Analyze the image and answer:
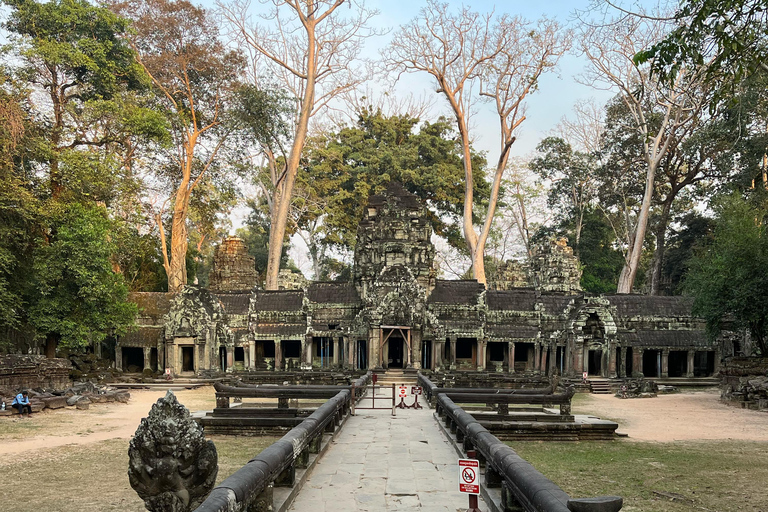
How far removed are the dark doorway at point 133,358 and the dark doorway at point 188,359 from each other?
3.40 meters

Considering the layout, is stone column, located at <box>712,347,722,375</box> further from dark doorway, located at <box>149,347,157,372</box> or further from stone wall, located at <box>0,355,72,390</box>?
stone wall, located at <box>0,355,72,390</box>

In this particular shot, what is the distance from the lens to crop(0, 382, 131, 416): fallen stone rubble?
65.3 ft

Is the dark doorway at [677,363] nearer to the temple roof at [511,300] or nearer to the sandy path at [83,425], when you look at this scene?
the temple roof at [511,300]

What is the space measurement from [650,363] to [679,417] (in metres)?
16.6

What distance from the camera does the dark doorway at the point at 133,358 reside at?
36281 mm

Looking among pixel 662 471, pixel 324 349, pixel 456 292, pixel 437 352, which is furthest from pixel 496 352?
pixel 662 471

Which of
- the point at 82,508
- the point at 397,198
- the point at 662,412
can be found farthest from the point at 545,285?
the point at 82,508

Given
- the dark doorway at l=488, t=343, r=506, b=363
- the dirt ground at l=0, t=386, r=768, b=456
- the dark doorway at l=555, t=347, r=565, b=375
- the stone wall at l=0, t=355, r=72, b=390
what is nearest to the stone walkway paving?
the dirt ground at l=0, t=386, r=768, b=456

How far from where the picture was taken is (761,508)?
30.2 ft

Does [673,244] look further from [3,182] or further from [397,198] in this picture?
[3,182]

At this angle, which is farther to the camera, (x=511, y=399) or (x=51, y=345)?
(x=51, y=345)

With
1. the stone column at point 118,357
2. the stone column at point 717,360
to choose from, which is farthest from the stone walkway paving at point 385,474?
the stone column at point 717,360

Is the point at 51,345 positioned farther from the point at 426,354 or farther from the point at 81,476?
the point at 81,476

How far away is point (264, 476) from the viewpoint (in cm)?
622
